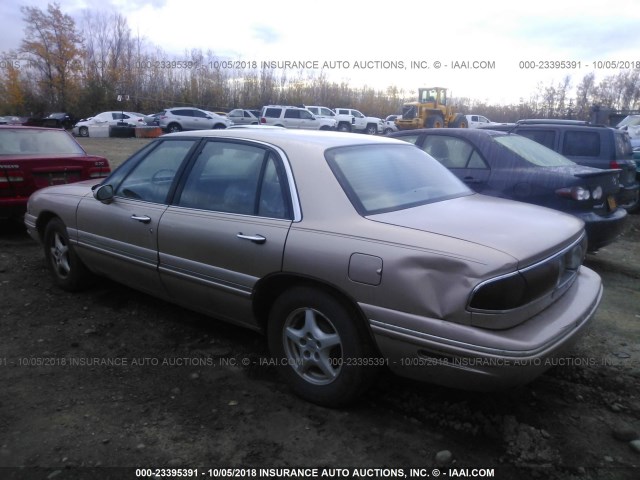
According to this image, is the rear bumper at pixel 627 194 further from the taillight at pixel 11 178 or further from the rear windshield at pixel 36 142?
the taillight at pixel 11 178

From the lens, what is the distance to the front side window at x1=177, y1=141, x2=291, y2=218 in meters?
3.04

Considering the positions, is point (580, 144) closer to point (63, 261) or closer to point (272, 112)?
point (63, 261)

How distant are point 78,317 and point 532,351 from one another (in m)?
3.45

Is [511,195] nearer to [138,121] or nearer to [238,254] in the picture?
[238,254]

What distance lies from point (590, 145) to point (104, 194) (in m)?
6.83

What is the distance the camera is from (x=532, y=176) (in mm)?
5219

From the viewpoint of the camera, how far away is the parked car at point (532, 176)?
5.05 meters

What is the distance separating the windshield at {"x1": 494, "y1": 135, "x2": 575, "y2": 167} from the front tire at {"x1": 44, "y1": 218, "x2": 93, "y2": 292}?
4.42 m

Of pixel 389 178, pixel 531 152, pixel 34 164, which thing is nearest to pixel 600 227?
pixel 531 152

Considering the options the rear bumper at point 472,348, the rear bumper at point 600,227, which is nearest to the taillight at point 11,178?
the rear bumper at point 472,348

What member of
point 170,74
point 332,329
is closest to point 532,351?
point 332,329

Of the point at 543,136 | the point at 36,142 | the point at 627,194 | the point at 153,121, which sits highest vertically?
the point at 153,121

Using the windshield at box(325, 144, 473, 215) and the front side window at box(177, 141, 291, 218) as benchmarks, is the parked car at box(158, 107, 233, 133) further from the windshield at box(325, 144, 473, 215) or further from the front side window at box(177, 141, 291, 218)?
the windshield at box(325, 144, 473, 215)

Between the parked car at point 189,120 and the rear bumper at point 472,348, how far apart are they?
29770 mm
